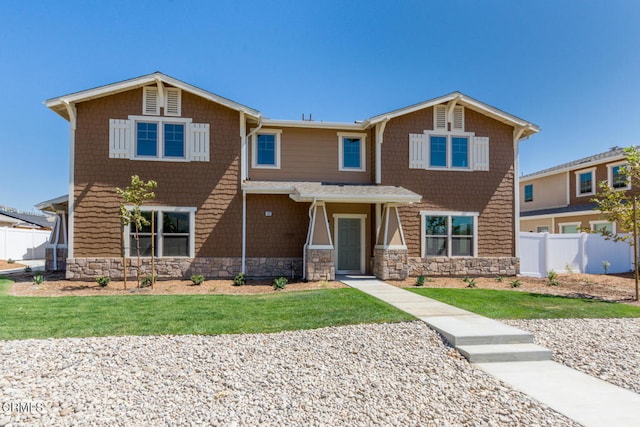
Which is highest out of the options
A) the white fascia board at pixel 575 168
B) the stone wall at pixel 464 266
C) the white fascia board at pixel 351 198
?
the white fascia board at pixel 575 168

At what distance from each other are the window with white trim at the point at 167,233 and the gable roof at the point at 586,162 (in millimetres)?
19752

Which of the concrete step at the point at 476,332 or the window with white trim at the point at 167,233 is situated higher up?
the window with white trim at the point at 167,233

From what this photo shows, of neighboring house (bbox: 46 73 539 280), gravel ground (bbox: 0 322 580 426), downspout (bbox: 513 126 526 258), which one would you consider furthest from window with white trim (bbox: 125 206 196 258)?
downspout (bbox: 513 126 526 258)

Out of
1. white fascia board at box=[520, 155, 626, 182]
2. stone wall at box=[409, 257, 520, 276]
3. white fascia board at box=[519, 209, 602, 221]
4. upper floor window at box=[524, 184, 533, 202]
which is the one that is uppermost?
white fascia board at box=[520, 155, 626, 182]

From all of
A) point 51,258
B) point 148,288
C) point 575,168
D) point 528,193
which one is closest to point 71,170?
point 148,288

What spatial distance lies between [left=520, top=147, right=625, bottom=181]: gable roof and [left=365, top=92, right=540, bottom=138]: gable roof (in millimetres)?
7372

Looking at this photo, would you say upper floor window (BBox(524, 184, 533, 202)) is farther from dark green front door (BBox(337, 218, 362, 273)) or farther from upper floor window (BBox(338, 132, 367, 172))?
dark green front door (BBox(337, 218, 362, 273))

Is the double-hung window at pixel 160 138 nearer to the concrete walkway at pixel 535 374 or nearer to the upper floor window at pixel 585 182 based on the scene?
the concrete walkway at pixel 535 374

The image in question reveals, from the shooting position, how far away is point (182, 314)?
7129 millimetres

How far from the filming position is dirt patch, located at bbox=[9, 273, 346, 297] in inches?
388

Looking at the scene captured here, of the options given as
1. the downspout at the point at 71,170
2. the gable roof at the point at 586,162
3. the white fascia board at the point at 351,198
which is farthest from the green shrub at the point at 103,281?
the gable roof at the point at 586,162

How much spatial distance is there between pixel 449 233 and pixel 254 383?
10921 millimetres

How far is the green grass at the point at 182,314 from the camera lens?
6062 mm

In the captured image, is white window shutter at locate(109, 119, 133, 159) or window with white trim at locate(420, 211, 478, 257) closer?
white window shutter at locate(109, 119, 133, 159)
